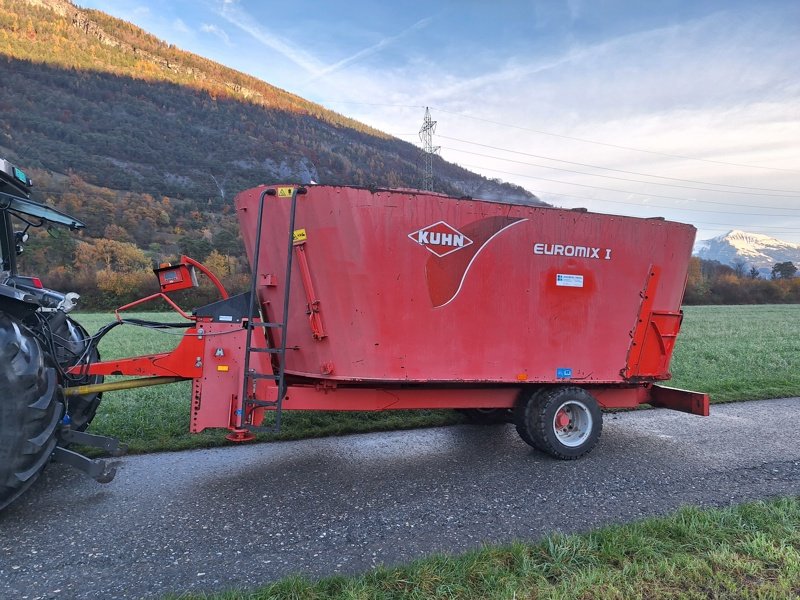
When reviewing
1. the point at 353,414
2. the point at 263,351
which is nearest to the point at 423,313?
the point at 263,351

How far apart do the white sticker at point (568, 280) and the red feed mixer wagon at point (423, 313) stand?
0.01m

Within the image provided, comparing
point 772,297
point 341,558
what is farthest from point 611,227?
point 772,297

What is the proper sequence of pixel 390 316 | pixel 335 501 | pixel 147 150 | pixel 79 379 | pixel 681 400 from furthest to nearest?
pixel 147 150, pixel 681 400, pixel 79 379, pixel 390 316, pixel 335 501

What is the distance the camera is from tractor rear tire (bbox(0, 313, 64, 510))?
11.5ft

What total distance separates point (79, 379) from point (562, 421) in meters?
4.53

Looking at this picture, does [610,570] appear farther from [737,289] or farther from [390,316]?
[737,289]

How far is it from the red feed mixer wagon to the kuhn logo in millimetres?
12

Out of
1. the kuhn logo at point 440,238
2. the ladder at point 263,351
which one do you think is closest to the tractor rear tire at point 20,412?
the ladder at point 263,351

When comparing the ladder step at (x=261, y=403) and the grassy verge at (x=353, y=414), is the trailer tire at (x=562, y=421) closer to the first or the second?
the grassy verge at (x=353, y=414)

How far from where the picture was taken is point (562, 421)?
17.5 ft

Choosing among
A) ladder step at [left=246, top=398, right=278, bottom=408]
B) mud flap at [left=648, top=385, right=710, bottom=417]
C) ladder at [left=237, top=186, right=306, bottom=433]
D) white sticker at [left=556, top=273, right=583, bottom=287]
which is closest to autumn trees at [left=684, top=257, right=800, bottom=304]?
mud flap at [left=648, top=385, right=710, bottom=417]

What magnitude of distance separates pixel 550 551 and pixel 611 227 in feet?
10.7

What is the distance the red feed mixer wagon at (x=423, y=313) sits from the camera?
4477 mm

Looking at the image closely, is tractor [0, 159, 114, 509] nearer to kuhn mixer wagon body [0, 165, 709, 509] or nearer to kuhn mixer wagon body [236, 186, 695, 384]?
kuhn mixer wagon body [0, 165, 709, 509]
